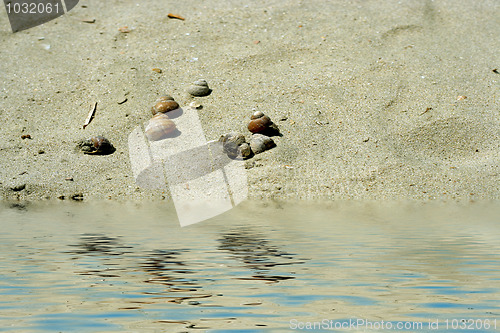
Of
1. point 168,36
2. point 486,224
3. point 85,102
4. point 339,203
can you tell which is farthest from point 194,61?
point 486,224

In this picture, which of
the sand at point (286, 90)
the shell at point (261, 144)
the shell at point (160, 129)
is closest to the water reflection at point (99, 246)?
the sand at point (286, 90)

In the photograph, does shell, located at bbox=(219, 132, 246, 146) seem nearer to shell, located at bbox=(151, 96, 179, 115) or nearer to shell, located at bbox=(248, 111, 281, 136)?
shell, located at bbox=(248, 111, 281, 136)

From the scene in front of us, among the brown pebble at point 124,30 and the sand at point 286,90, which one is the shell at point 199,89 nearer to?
the sand at point 286,90

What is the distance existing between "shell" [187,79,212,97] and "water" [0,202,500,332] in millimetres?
4476

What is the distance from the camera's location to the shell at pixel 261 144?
8.47m

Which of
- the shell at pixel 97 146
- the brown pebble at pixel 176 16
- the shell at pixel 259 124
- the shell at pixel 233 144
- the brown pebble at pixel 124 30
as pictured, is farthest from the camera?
the brown pebble at pixel 176 16

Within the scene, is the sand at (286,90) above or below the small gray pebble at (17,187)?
above

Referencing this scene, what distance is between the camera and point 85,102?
10.4 metres

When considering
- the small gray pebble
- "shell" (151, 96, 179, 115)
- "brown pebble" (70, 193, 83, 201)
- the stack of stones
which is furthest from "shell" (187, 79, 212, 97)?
the small gray pebble

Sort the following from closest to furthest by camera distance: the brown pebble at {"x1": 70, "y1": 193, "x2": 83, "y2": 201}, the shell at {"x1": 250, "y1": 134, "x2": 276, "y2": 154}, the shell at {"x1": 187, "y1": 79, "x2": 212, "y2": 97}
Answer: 1. the brown pebble at {"x1": 70, "y1": 193, "x2": 83, "y2": 201}
2. the shell at {"x1": 250, "y1": 134, "x2": 276, "y2": 154}
3. the shell at {"x1": 187, "y1": 79, "x2": 212, "y2": 97}

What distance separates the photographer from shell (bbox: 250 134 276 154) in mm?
8469

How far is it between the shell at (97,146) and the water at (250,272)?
2.89 metres

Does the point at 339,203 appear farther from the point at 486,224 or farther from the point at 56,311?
the point at 56,311

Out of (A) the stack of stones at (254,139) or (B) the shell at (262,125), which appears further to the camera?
(B) the shell at (262,125)
